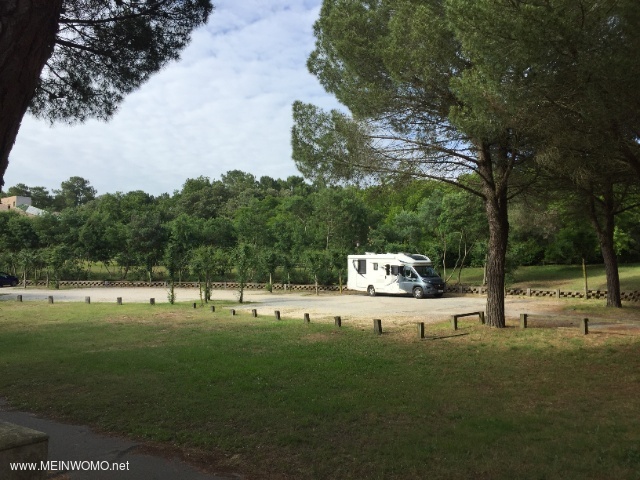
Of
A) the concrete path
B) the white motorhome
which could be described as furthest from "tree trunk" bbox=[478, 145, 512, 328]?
the white motorhome

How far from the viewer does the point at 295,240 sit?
3331 cm

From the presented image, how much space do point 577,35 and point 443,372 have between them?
513 cm

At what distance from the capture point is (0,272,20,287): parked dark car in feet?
116

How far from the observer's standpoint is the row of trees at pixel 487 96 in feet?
22.0

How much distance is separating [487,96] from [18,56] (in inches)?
284

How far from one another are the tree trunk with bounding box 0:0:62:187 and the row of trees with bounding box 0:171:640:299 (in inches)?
720

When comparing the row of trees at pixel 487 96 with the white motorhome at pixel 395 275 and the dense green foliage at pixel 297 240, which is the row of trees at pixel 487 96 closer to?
the white motorhome at pixel 395 275

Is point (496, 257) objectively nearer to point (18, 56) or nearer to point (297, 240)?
point (18, 56)

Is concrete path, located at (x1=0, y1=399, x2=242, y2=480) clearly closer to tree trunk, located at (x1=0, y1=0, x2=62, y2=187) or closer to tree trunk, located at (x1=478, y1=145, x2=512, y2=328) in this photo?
tree trunk, located at (x1=0, y1=0, x2=62, y2=187)

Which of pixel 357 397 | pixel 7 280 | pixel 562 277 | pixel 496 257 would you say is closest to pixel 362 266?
pixel 562 277

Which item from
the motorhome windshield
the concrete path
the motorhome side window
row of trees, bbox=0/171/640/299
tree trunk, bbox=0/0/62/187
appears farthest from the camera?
the motorhome side window

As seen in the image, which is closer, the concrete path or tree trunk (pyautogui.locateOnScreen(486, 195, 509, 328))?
the concrete path

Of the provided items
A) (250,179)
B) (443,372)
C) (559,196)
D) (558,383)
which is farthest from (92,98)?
(250,179)

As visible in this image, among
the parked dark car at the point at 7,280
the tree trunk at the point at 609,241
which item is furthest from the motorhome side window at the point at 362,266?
the parked dark car at the point at 7,280
